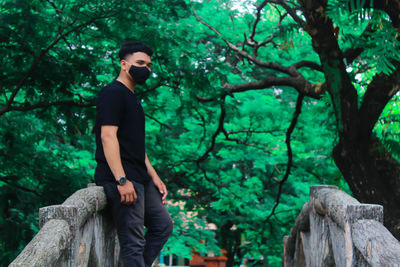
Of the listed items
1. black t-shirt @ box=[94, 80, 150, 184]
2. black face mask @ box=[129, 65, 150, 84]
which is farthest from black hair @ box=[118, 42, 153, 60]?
black t-shirt @ box=[94, 80, 150, 184]

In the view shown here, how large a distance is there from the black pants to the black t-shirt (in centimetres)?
9

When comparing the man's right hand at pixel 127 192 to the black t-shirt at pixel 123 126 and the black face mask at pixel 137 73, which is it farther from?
the black face mask at pixel 137 73

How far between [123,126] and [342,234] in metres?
1.61

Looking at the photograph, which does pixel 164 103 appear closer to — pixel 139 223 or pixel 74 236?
pixel 139 223

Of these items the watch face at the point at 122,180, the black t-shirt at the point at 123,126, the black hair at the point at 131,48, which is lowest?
the watch face at the point at 122,180

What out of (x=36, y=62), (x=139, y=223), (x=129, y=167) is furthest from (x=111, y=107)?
(x=36, y=62)

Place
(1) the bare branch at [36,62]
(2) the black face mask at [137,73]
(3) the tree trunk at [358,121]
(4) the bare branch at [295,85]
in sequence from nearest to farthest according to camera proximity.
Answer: (2) the black face mask at [137,73], (3) the tree trunk at [358,121], (1) the bare branch at [36,62], (4) the bare branch at [295,85]

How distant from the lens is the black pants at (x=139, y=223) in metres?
3.75

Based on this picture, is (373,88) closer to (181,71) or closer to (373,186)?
(373,186)

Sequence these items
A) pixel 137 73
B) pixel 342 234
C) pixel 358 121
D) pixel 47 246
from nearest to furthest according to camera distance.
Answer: pixel 47 246 < pixel 342 234 < pixel 137 73 < pixel 358 121

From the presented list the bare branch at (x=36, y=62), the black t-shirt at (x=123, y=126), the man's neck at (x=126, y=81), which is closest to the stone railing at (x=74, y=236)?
the black t-shirt at (x=123, y=126)

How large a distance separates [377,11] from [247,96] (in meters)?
7.76

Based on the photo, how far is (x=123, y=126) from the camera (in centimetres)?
385

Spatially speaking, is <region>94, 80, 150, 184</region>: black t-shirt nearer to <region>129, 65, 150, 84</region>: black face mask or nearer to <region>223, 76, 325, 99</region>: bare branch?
<region>129, 65, 150, 84</region>: black face mask
